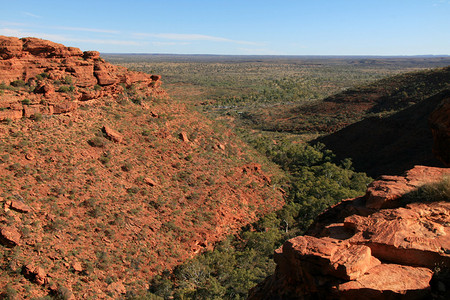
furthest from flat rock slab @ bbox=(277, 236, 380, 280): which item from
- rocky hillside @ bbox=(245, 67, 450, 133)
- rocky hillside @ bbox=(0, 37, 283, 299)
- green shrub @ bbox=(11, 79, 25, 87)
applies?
rocky hillside @ bbox=(245, 67, 450, 133)

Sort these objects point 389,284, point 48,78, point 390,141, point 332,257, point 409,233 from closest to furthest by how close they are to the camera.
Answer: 1. point 389,284
2. point 332,257
3. point 409,233
4. point 48,78
5. point 390,141

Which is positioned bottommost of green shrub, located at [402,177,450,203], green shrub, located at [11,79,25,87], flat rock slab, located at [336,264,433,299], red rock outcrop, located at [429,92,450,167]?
flat rock slab, located at [336,264,433,299]

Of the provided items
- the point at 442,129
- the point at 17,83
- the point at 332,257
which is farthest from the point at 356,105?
the point at 332,257

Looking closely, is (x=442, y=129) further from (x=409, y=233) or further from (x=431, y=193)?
(x=409, y=233)

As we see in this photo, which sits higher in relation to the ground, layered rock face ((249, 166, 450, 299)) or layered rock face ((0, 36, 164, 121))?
layered rock face ((0, 36, 164, 121))

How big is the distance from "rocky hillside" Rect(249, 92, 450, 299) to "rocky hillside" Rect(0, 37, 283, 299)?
9290 mm

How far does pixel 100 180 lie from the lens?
67.7 ft

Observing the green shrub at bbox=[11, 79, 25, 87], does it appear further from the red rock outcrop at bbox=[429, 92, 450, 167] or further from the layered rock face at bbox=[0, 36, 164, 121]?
the red rock outcrop at bbox=[429, 92, 450, 167]

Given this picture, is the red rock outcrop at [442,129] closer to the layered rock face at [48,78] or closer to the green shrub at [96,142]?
the green shrub at [96,142]

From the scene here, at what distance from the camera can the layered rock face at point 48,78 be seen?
21969 millimetres

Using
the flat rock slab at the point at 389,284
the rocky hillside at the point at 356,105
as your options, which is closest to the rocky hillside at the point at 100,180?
the flat rock slab at the point at 389,284

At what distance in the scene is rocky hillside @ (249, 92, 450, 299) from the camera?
7.58 meters

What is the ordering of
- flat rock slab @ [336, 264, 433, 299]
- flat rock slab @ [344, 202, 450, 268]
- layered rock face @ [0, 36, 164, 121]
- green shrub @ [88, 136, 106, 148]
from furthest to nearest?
1. green shrub @ [88, 136, 106, 148]
2. layered rock face @ [0, 36, 164, 121]
3. flat rock slab @ [344, 202, 450, 268]
4. flat rock slab @ [336, 264, 433, 299]

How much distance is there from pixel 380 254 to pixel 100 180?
17284mm
